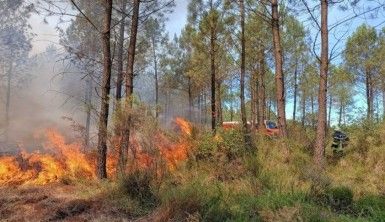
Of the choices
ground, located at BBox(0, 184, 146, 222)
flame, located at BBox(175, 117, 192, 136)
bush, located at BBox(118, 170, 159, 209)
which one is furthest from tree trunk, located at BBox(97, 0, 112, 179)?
flame, located at BBox(175, 117, 192, 136)

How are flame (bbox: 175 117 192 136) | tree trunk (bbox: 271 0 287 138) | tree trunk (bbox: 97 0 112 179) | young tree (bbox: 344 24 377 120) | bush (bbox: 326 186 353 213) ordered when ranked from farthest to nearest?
young tree (bbox: 344 24 377 120), tree trunk (bbox: 271 0 287 138), flame (bbox: 175 117 192 136), tree trunk (bbox: 97 0 112 179), bush (bbox: 326 186 353 213)

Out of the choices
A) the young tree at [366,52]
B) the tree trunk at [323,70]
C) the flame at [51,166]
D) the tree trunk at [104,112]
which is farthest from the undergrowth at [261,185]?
the young tree at [366,52]

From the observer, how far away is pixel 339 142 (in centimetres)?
1336

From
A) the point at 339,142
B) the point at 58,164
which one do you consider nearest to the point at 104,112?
the point at 58,164

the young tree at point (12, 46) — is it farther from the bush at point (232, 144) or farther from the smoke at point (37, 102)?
the bush at point (232, 144)

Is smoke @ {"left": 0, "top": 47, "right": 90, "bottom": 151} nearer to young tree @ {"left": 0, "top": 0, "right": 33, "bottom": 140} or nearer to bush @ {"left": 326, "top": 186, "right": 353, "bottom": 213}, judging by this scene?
young tree @ {"left": 0, "top": 0, "right": 33, "bottom": 140}

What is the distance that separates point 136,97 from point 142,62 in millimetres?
19344

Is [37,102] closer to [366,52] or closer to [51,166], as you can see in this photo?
[366,52]

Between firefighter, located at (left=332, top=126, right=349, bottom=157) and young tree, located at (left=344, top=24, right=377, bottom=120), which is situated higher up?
young tree, located at (left=344, top=24, right=377, bottom=120)

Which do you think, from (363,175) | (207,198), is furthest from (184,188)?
(363,175)

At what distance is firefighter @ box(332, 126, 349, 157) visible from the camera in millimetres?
12922

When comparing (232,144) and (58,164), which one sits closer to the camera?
(58,164)

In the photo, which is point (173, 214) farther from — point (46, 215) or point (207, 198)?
point (46, 215)

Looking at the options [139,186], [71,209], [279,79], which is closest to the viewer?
[71,209]
